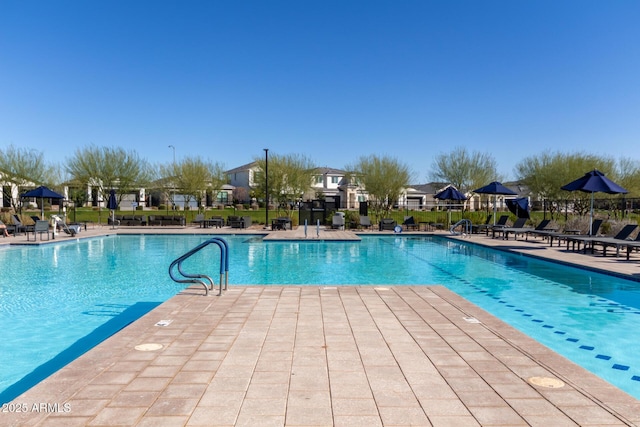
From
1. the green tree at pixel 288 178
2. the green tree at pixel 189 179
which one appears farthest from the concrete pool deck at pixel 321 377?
the green tree at pixel 189 179

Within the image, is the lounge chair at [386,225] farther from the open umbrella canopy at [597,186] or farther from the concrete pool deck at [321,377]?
the concrete pool deck at [321,377]

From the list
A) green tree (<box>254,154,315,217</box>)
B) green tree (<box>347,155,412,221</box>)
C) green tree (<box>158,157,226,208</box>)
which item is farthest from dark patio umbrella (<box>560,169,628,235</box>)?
green tree (<box>158,157,226,208</box>)

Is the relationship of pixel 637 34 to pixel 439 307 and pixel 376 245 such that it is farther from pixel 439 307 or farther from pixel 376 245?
pixel 439 307

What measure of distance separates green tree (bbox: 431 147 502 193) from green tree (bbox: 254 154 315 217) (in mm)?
10812

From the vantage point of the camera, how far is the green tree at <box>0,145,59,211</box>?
2761 centimetres

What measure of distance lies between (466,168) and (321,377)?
105 feet

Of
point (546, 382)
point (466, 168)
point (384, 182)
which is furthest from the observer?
point (466, 168)

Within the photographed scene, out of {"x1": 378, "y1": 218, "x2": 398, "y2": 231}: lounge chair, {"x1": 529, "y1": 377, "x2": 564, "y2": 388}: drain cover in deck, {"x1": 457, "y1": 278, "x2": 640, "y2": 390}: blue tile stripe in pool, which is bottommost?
{"x1": 457, "y1": 278, "x2": 640, "y2": 390}: blue tile stripe in pool

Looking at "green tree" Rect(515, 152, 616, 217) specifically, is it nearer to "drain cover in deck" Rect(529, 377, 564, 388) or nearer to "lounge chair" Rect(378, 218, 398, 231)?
"lounge chair" Rect(378, 218, 398, 231)

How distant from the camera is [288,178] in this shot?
29953mm

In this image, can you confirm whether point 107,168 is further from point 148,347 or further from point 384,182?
point 148,347

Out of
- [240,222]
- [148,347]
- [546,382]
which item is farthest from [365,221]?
[546,382]

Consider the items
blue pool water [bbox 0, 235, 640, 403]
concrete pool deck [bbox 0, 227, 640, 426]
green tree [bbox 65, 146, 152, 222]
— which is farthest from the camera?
green tree [bbox 65, 146, 152, 222]

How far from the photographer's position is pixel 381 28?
17.8 m
